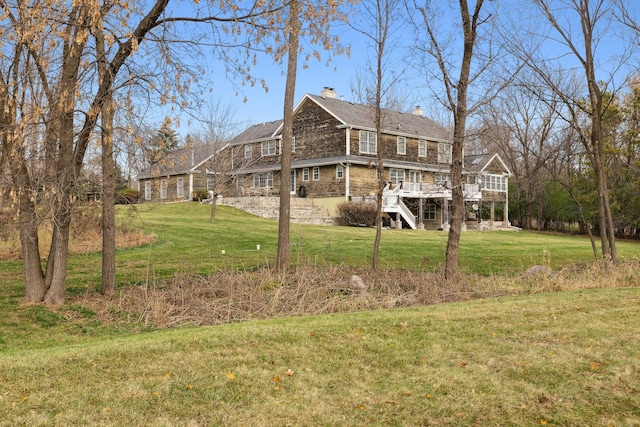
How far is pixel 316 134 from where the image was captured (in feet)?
123

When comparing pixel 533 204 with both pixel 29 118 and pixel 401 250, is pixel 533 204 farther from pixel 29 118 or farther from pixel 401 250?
pixel 29 118

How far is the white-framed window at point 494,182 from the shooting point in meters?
42.4

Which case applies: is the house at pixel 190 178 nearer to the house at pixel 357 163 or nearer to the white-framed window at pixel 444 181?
the house at pixel 357 163

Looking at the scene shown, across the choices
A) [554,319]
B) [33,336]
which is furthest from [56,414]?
[554,319]

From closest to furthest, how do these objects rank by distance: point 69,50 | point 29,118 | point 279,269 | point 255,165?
point 29,118
point 69,50
point 279,269
point 255,165

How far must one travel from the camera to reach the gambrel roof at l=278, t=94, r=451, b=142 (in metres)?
36.1

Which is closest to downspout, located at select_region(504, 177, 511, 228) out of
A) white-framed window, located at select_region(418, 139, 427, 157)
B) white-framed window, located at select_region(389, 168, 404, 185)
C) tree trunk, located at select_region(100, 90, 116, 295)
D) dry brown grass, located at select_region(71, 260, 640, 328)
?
white-framed window, located at select_region(418, 139, 427, 157)

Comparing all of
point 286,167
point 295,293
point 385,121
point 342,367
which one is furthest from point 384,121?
point 342,367

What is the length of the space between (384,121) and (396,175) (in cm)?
408

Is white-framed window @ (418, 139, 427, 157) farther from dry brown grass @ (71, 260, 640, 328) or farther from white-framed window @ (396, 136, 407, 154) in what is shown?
dry brown grass @ (71, 260, 640, 328)

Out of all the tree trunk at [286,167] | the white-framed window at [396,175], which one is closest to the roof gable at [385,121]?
the white-framed window at [396,175]

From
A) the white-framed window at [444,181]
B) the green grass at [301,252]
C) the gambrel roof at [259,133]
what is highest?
the gambrel roof at [259,133]

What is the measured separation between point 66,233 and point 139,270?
151 inches

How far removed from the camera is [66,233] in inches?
376
